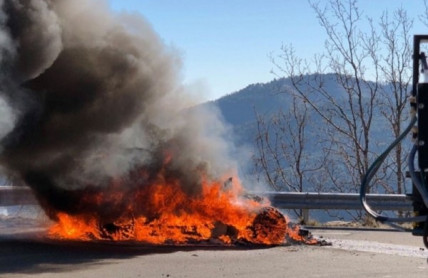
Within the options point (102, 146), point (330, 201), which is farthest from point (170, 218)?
point (330, 201)

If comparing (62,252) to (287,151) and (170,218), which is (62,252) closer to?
(170,218)

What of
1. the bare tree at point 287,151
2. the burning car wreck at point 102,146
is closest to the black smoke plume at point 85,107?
the burning car wreck at point 102,146

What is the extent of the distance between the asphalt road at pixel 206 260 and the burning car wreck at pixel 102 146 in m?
0.72

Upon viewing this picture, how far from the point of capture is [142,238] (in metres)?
12.4

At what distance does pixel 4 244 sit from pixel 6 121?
6.80 feet

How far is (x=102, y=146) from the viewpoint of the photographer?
42.4 feet

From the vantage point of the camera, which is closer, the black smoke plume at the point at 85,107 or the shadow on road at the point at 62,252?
the shadow on road at the point at 62,252

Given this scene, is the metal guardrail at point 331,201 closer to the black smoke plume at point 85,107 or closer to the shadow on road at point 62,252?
the black smoke plume at point 85,107

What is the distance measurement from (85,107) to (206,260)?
416 centimetres

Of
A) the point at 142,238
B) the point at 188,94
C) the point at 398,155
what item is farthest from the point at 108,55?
the point at 398,155

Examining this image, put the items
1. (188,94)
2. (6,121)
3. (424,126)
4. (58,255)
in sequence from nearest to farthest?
(424,126) < (58,255) < (6,121) < (188,94)

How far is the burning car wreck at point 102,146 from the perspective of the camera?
12.3m

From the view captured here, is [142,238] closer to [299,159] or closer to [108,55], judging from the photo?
[108,55]

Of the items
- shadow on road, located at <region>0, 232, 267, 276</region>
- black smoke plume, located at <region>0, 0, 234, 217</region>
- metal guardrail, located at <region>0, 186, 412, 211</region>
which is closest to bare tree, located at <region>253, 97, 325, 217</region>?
metal guardrail, located at <region>0, 186, 412, 211</region>
